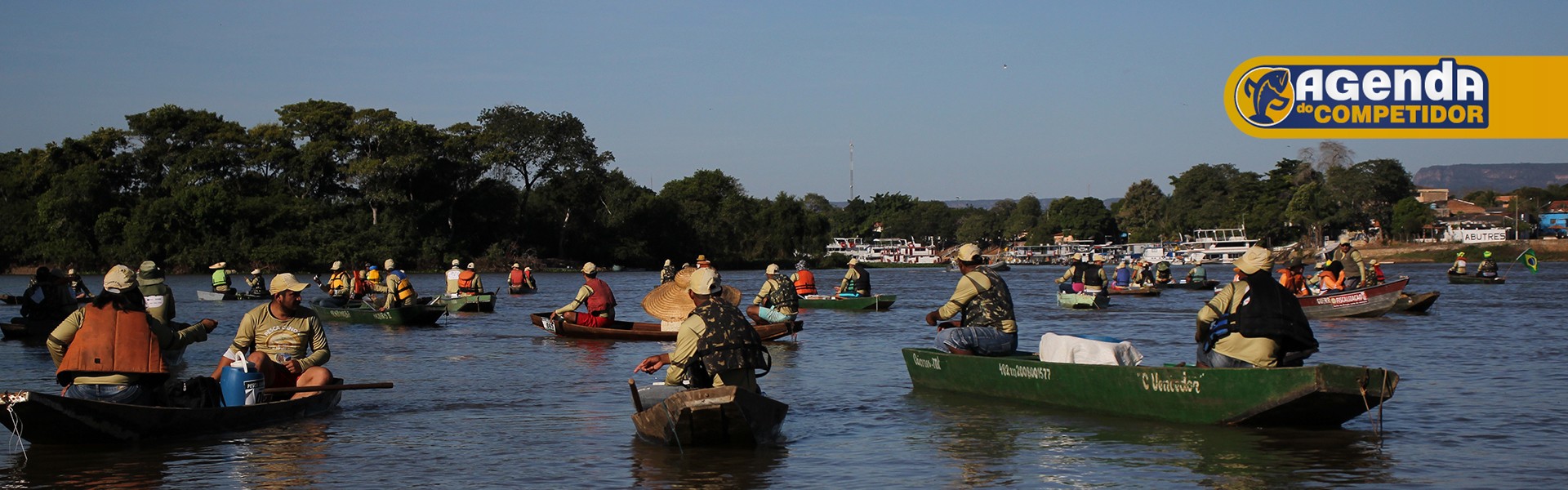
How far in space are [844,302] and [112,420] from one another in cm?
2422

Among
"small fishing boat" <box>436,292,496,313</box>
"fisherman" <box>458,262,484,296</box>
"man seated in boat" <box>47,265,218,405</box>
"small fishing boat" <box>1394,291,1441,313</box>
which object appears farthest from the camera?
"fisherman" <box>458,262,484,296</box>

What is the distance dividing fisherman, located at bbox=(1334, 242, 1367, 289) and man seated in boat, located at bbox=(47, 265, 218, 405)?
78.7 feet

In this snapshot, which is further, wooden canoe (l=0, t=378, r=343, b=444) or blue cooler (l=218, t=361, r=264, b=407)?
blue cooler (l=218, t=361, r=264, b=407)

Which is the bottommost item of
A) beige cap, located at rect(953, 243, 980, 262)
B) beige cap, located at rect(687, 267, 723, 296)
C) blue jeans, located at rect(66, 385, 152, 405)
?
blue jeans, located at rect(66, 385, 152, 405)

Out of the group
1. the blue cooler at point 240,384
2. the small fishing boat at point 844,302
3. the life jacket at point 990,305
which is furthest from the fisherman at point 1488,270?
the blue cooler at point 240,384

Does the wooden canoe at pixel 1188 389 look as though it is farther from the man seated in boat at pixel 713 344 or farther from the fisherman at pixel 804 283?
the fisherman at pixel 804 283

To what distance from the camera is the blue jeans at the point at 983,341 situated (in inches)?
546

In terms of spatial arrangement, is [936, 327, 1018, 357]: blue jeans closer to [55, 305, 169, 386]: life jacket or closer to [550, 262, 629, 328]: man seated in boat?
[55, 305, 169, 386]: life jacket

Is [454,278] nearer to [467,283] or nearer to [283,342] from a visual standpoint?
[467,283]

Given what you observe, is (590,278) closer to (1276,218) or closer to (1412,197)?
(1276,218)

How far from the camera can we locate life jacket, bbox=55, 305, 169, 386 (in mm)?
10391

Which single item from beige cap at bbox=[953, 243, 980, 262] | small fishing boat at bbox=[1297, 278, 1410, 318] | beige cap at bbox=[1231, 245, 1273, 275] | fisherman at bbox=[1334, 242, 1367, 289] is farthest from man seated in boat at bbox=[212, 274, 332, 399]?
fisherman at bbox=[1334, 242, 1367, 289]

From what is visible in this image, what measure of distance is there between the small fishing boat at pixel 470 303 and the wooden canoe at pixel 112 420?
21.8m

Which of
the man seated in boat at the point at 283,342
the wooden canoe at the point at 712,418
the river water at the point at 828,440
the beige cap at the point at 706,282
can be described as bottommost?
the river water at the point at 828,440
